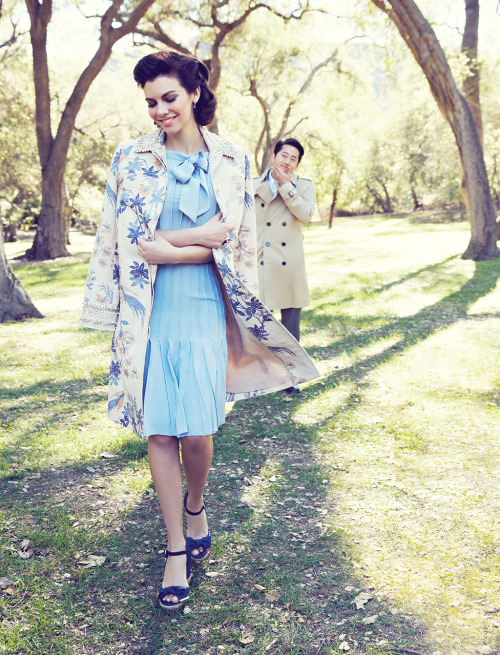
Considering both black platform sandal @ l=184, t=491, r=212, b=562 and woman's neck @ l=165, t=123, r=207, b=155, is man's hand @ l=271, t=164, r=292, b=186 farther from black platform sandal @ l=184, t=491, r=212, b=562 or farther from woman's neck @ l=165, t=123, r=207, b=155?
black platform sandal @ l=184, t=491, r=212, b=562

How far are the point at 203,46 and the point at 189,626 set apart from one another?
23.3 meters

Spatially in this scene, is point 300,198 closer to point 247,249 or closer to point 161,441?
point 247,249

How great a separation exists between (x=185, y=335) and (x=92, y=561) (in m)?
1.31

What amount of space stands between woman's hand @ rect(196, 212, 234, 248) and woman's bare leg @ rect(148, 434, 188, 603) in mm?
875

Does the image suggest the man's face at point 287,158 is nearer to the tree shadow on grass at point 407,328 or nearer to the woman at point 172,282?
the tree shadow on grass at point 407,328

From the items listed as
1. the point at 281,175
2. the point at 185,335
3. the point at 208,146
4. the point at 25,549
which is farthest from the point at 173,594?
the point at 281,175

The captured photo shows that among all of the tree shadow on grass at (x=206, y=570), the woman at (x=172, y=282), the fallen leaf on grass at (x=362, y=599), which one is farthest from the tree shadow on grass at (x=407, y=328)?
the woman at (x=172, y=282)

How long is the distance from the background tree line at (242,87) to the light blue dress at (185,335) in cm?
1040

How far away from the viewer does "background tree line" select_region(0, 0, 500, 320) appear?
14.6m

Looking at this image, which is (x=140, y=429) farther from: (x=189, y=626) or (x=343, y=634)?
(x=343, y=634)

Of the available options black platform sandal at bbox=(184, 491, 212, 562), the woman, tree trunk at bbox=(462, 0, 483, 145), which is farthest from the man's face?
tree trunk at bbox=(462, 0, 483, 145)

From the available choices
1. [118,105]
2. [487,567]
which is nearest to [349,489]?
[487,567]

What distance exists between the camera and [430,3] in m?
15.8

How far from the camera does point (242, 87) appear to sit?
25.7 metres
